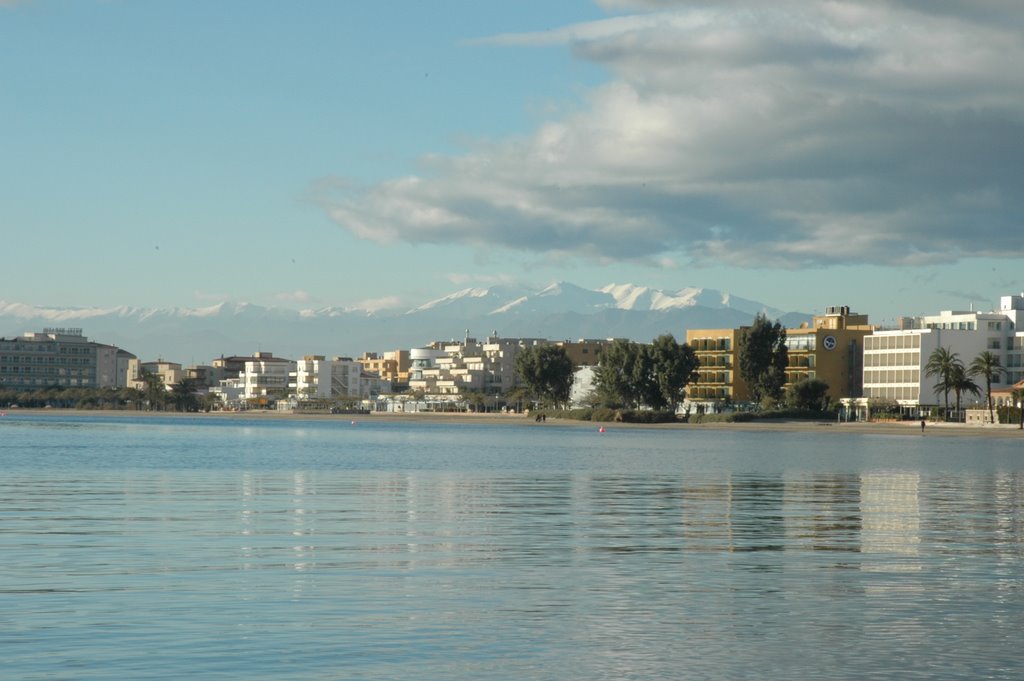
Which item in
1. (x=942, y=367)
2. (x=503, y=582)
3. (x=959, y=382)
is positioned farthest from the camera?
(x=942, y=367)

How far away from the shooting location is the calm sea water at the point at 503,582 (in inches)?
738

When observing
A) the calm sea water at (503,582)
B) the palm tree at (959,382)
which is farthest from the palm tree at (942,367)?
the calm sea water at (503,582)

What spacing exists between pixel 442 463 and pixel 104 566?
51.2m

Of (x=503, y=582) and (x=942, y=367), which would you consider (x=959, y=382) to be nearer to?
(x=942, y=367)

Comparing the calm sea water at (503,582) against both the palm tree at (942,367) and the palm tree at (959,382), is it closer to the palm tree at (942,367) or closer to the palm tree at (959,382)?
the palm tree at (959,382)

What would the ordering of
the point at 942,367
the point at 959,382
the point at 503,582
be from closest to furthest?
the point at 503,582
the point at 959,382
the point at 942,367

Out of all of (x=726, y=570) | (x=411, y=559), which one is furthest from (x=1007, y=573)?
(x=411, y=559)


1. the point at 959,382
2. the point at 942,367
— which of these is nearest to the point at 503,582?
the point at 959,382

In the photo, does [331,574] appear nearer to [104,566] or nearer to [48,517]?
[104,566]

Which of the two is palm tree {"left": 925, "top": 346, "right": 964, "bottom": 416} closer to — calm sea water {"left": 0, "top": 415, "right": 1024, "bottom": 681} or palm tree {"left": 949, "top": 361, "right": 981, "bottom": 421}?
palm tree {"left": 949, "top": 361, "right": 981, "bottom": 421}

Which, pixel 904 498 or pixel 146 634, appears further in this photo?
pixel 904 498

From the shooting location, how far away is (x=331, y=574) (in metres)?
26.7

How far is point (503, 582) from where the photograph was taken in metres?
25.9

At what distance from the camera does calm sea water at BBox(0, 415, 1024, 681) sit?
18750 millimetres
